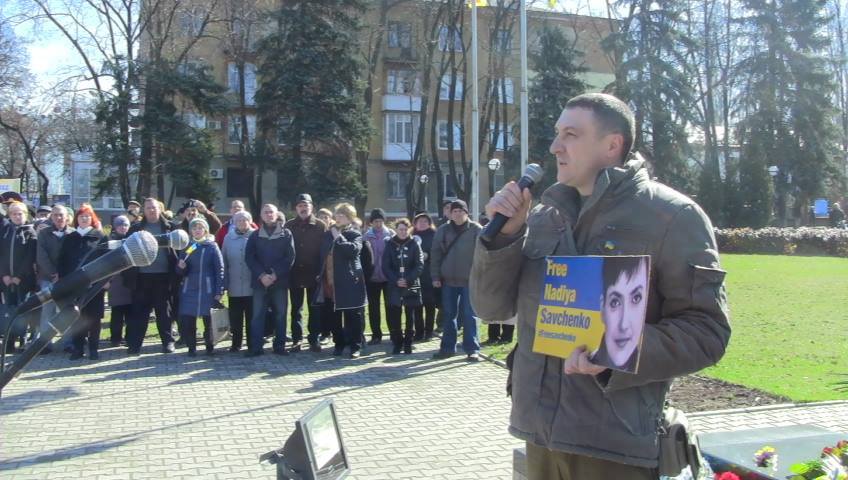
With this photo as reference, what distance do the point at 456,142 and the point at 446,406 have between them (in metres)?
46.0

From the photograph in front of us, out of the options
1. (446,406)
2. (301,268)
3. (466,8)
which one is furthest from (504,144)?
(446,406)

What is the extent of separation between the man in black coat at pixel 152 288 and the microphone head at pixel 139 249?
839cm

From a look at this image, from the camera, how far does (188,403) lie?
7.90 meters

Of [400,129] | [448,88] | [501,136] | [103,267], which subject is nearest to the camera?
[103,267]

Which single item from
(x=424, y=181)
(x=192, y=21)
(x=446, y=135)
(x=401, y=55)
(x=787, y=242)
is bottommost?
(x=787, y=242)

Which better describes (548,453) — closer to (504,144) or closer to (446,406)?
(446,406)

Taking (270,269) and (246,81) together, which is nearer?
(270,269)

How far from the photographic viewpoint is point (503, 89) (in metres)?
47.0

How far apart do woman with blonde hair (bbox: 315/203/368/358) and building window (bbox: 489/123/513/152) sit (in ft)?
126

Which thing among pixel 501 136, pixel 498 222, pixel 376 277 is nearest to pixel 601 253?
pixel 498 222

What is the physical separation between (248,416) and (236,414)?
6.0 inches

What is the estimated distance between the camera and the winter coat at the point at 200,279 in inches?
412

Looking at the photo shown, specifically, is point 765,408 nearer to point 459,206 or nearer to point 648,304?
point 459,206

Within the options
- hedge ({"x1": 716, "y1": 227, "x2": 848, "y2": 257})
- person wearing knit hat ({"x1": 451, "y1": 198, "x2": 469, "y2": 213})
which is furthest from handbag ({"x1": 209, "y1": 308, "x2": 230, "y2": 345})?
hedge ({"x1": 716, "y1": 227, "x2": 848, "y2": 257})
